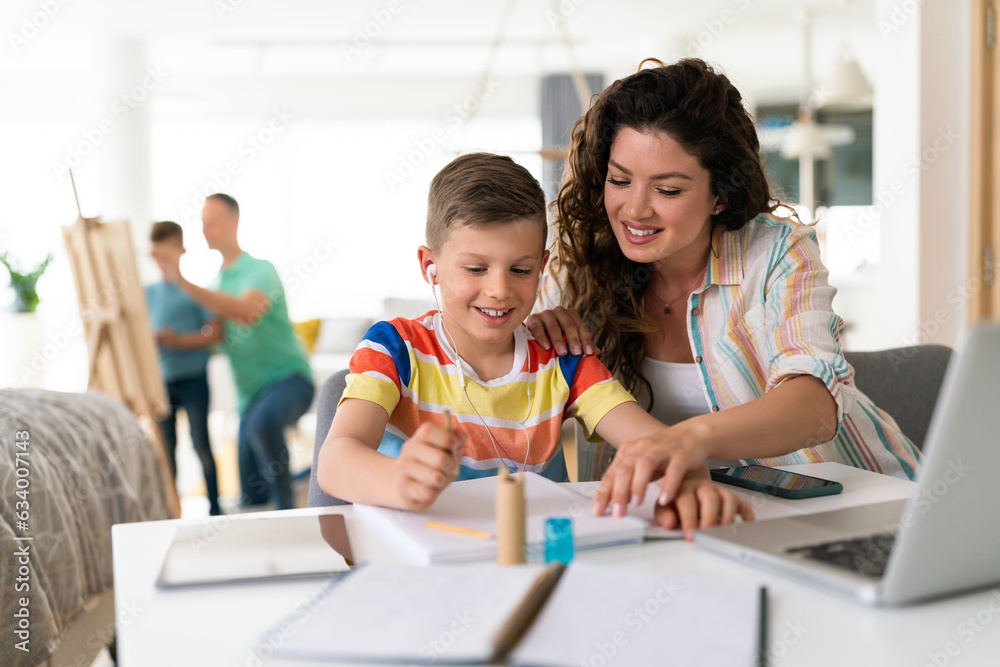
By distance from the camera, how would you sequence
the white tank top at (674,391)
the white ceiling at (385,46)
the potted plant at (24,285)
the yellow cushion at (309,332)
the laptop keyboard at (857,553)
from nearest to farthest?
the laptop keyboard at (857,553), the white tank top at (674,391), the yellow cushion at (309,332), the white ceiling at (385,46), the potted plant at (24,285)

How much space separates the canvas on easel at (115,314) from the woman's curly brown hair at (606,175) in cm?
191

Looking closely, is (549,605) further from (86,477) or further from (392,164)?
(392,164)

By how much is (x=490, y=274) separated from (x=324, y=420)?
0.33 m

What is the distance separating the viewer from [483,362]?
1.19 meters

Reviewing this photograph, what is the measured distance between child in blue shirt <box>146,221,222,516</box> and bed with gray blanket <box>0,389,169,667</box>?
121 centimetres

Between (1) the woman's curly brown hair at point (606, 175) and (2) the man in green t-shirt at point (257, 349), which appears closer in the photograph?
(1) the woman's curly brown hair at point (606, 175)

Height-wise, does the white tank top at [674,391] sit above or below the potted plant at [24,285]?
below

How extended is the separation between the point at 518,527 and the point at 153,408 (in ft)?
8.45

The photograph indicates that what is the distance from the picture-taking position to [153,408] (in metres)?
2.93

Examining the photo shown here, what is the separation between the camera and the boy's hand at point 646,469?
81 cm

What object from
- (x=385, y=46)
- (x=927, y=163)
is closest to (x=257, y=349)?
(x=927, y=163)

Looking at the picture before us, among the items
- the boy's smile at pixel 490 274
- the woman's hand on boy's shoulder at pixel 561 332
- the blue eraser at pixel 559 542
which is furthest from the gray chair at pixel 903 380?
the blue eraser at pixel 559 542

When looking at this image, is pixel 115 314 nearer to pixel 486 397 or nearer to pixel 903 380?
pixel 486 397

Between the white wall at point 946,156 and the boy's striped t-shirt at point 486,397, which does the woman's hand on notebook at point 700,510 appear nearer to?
the boy's striped t-shirt at point 486,397
